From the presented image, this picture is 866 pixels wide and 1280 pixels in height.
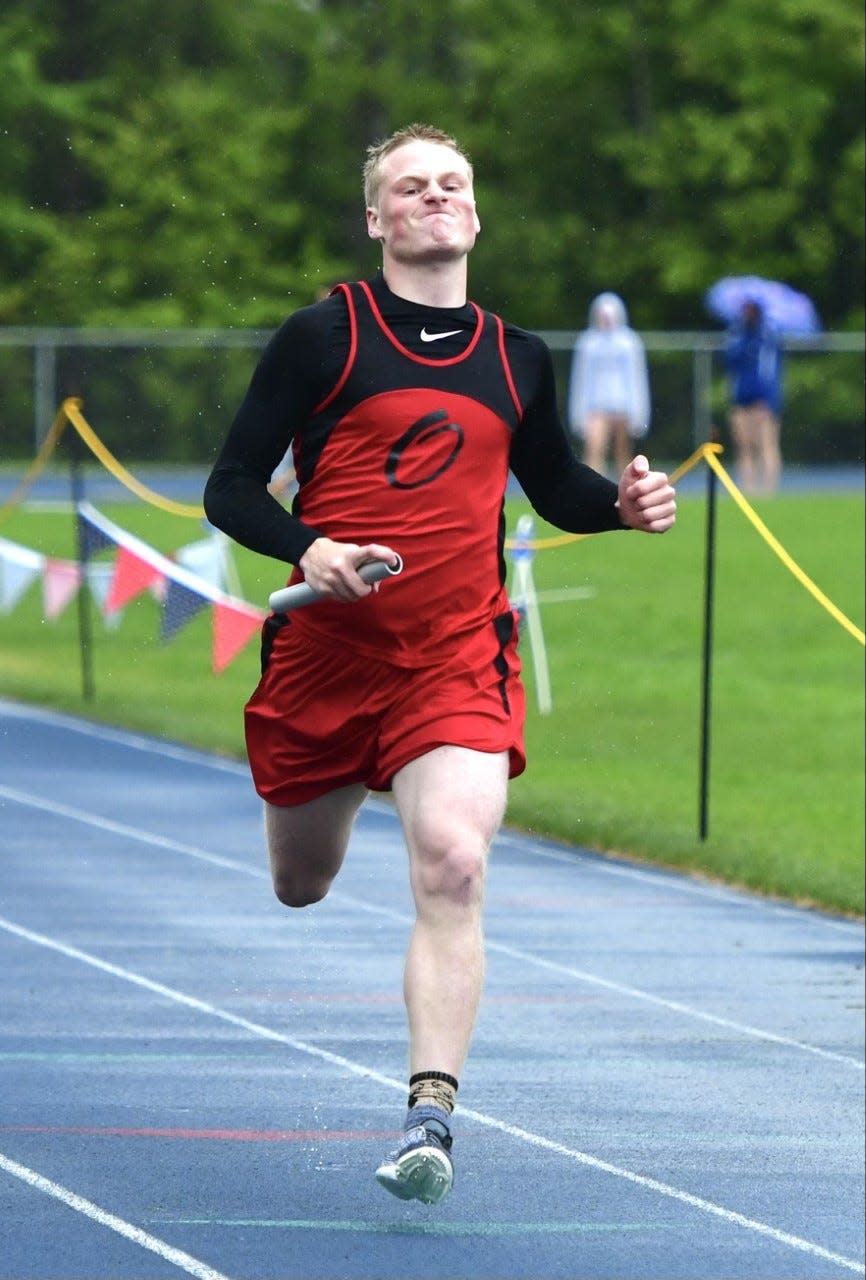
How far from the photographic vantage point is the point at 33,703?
1588cm

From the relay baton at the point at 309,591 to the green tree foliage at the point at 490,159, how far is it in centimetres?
3412

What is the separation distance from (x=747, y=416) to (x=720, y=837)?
18.7 metres

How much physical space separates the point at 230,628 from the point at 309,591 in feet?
20.7

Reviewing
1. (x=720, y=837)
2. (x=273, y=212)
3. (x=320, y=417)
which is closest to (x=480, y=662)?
(x=320, y=417)

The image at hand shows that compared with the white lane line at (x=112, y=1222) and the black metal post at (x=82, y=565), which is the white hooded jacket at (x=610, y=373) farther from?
the white lane line at (x=112, y=1222)

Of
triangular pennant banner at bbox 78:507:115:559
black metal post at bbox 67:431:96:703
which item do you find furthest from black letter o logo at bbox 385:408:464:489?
black metal post at bbox 67:431:96:703

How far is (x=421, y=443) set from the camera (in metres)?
5.01

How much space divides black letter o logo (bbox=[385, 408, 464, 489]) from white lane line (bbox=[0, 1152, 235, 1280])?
5.34 ft

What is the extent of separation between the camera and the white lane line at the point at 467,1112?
241 inches

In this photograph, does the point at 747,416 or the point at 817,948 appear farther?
the point at 747,416

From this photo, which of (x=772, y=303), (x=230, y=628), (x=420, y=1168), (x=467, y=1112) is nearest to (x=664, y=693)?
(x=230, y=628)

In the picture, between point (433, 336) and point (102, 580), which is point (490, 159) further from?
point (433, 336)

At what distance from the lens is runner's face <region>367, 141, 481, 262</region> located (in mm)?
5059

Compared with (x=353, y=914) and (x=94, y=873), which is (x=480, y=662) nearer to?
(x=353, y=914)
